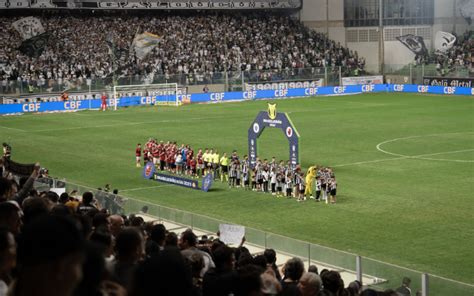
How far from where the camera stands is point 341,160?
37938 mm

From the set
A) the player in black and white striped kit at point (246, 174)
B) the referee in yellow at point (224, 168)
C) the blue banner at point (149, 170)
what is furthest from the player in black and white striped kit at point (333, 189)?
the blue banner at point (149, 170)

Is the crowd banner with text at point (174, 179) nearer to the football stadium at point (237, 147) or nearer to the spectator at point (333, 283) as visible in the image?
the football stadium at point (237, 147)

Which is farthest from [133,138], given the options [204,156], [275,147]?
[204,156]

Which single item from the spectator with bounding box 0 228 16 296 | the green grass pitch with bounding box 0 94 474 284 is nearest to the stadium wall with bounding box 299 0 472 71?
the green grass pitch with bounding box 0 94 474 284

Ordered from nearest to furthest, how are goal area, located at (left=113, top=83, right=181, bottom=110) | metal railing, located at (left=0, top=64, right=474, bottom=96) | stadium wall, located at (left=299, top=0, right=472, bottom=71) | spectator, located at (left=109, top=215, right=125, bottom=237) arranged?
spectator, located at (left=109, top=215, right=125, bottom=237) < metal railing, located at (left=0, top=64, right=474, bottom=96) < goal area, located at (left=113, top=83, right=181, bottom=110) < stadium wall, located at (left=299, top=0, right=472, bottom=71)

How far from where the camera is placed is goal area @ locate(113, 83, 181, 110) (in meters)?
65.8

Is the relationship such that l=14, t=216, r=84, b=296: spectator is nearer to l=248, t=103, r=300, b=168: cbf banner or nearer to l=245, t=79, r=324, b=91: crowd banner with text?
l=248, t=103, r=300, b=168: cbf banner

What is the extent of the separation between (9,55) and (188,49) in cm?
1674

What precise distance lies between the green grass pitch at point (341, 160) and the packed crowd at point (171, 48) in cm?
777

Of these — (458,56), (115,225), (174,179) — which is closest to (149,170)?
(174,179)

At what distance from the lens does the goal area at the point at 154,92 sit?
216 feet

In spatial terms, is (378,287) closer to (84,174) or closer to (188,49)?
(84,174)

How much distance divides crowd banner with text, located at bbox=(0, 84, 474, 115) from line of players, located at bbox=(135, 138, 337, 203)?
2622cm

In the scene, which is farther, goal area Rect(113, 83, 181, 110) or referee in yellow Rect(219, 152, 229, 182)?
goal area Rect(113, 83, 181, 110)
